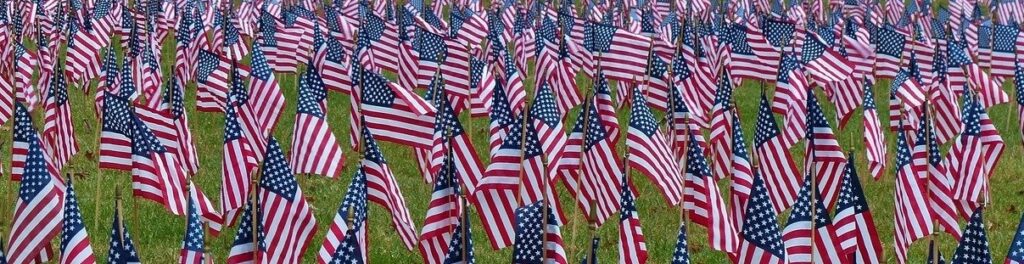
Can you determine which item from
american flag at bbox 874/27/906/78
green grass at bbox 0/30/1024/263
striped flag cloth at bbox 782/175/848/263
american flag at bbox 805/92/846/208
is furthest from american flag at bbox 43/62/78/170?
american flag at bbox 874/27/906/78

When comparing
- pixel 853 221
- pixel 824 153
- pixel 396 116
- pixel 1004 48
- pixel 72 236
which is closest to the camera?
pixel 72 236

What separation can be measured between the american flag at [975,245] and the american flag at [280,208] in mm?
3690

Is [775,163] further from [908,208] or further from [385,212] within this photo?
[385,212]

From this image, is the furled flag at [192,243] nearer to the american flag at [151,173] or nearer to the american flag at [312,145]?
the american flag at [151,173]

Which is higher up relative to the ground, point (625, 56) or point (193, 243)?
point (625, 56)

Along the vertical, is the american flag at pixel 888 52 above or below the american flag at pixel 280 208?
above

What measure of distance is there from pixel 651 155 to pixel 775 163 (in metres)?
1.17

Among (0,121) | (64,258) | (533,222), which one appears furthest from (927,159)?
(0,121)

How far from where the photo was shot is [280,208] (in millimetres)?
10320

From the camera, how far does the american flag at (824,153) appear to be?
514 inches

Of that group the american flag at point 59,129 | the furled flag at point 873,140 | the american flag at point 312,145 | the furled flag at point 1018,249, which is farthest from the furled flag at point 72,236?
the furled flag at point 873,140

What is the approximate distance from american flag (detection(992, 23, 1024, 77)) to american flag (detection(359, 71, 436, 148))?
11.4 m

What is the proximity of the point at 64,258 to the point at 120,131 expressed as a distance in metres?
3.64

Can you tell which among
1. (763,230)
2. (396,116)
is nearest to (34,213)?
(763,230)
